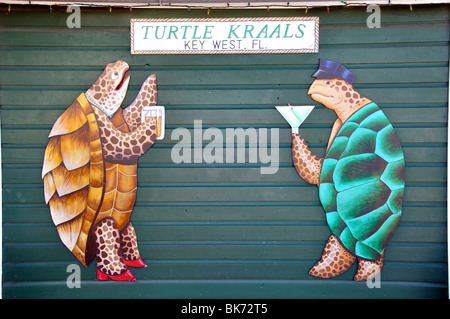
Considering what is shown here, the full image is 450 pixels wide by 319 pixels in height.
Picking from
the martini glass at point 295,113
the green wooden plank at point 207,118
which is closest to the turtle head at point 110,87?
the green wooden plank at point 207,118

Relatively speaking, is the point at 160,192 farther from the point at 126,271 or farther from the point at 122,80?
the point at 122,80

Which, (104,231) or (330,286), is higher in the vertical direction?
(104,231)

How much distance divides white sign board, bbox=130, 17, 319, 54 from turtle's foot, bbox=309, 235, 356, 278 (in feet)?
5.78

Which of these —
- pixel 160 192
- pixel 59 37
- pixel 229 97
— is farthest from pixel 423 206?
pixel 59 37

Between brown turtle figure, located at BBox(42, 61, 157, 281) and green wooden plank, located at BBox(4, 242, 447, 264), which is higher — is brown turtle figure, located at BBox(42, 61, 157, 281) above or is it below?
above

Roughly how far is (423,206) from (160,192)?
2393mm

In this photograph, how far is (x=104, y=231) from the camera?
3.68m

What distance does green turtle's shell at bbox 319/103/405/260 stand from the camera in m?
3.62

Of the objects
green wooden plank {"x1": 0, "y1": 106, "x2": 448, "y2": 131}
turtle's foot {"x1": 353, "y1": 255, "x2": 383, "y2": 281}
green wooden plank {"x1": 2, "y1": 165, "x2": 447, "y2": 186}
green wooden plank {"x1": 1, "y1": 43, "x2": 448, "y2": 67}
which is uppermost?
green wooden plank {"x1": 1, "y1": 43, "x2": 448, "y2": 67}

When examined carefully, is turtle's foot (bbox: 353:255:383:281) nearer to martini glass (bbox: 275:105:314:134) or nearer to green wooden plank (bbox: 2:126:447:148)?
green wooden plank (bbox: 2:126:447:148)

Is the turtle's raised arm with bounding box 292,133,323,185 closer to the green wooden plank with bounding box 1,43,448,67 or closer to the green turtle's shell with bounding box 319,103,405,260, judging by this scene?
the green turtle's shell with bounding box 319,103,405,260

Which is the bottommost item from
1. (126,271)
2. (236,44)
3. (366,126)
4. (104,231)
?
(126,271)

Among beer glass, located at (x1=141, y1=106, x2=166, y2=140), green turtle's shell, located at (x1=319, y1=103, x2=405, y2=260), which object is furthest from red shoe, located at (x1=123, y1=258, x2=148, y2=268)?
green turtle's shell, located at (x1=319, y1=103, x2=405, y2=260)

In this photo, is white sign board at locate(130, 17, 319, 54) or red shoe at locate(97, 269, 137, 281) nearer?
white sign board at locate(130, 17, 319, 54)
